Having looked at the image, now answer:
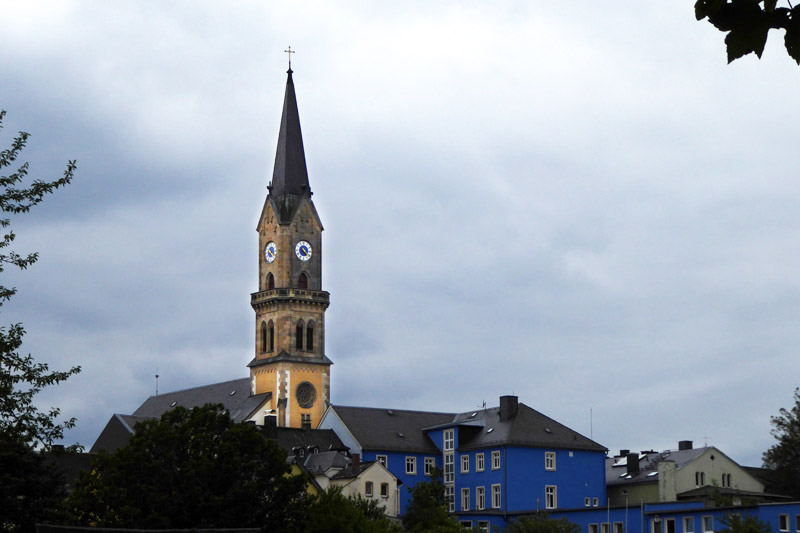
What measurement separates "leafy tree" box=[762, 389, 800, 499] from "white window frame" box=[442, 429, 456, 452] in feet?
88.2

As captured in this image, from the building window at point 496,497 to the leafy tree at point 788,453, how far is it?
79.6ft

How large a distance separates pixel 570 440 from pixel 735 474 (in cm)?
1350

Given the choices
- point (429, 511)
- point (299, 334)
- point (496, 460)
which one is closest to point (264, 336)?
point (299, 334)

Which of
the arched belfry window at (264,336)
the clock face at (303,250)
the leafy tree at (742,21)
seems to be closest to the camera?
the leafy tree at (742,21)

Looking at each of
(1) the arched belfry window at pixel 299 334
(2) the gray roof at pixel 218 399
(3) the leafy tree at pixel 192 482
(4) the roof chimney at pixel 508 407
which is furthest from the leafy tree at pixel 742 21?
(1) the arched belfry window at pixel 299 334

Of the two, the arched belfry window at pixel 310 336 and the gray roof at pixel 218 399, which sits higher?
the arched belfry window at pixel 310 336

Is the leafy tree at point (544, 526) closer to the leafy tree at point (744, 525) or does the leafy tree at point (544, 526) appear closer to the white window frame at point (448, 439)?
the leafy tree at point (744, 525)

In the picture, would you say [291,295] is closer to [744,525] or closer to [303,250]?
[303,250]

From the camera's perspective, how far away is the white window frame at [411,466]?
110500 millimetres

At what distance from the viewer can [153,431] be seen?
191 ft

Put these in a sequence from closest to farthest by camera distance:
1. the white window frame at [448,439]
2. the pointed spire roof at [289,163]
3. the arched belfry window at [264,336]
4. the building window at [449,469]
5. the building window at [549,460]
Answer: the building window at [549,460] < the building window at [449,469] < the white window frame at [448,439] < the arched belfry window at [264,336] < the pointed spire roof at [289,163]

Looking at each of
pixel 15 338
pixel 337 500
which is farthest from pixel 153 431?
pixel 15 338

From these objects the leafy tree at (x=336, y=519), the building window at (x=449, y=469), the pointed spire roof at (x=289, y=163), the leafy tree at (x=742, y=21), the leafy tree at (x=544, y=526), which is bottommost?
the leafy tree at (x=742, y=21)

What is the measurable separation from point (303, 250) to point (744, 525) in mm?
71017
